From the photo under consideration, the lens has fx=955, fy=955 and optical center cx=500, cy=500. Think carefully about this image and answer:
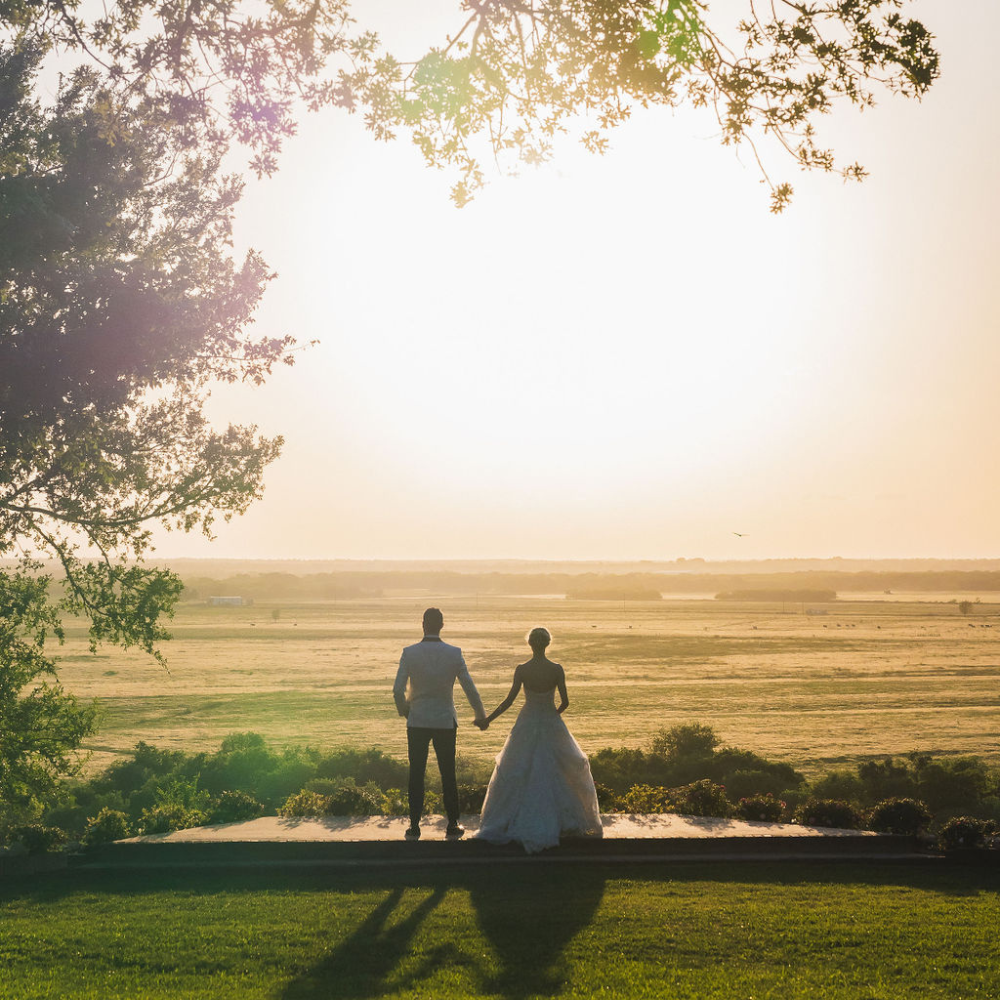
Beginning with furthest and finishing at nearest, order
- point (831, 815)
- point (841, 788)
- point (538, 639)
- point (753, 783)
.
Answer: point (841, 788) → point (753, 783) → point (831, 815) → point (538, 639)

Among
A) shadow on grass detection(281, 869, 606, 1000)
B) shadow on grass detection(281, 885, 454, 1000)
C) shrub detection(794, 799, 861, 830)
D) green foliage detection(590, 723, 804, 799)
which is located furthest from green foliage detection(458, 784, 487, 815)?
green foliage detection(590, 723, 804, 799)

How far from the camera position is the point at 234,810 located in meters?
15.3

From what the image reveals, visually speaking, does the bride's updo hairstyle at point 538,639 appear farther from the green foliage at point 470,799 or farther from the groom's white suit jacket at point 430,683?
the green foliage at point 470,799

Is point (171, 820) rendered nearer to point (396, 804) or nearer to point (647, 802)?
point (396, 804)

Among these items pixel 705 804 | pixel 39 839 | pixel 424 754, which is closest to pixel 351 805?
pixel 424 754

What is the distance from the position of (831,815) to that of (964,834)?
7.18 feet

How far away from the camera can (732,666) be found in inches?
2665

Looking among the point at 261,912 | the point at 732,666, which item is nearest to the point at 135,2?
the point at 261,912

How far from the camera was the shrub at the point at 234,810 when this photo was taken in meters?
14.6

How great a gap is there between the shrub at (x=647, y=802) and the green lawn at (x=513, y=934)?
11.1 feet

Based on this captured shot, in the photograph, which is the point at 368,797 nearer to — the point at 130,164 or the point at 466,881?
the point at 466,881

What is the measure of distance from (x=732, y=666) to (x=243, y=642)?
47.5 metres

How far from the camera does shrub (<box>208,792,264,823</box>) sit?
47.9ft

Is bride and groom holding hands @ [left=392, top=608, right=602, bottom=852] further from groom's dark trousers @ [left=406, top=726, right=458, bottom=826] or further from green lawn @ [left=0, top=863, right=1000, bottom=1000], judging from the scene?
green lawn @ [left=0, top=863, right=1000, bottom=1000]
